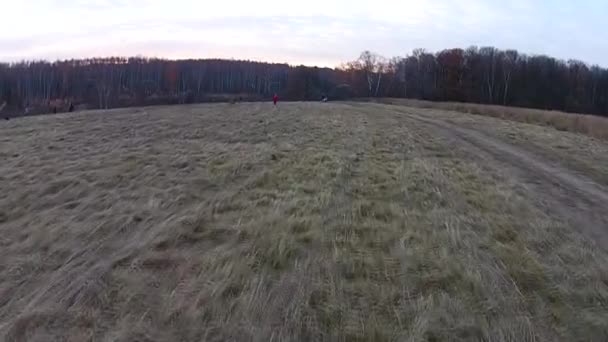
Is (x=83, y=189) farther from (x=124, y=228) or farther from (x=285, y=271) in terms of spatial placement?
(x=285, y=271)

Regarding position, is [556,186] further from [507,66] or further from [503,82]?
[507,66]

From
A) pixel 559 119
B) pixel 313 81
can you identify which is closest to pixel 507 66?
pixel 313 81

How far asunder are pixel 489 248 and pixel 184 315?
427 cm

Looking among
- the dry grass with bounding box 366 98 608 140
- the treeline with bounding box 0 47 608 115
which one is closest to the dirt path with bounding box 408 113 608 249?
the dry grass with bounding box 366 98 608 140

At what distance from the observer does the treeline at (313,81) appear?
70.6m

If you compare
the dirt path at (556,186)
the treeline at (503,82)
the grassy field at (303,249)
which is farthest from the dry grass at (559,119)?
the treeline at (503,82)

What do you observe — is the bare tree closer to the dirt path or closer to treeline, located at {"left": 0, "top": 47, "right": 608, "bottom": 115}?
treeline, located at {"left": 0, "top": 47, "right": 608, "bottom": 115}

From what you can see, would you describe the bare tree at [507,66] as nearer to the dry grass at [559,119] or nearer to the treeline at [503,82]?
the treeline at [503,82]

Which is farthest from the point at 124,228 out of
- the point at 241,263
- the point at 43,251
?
the point at 241,263

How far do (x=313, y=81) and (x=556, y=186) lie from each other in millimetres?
82426

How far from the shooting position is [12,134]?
21578mm

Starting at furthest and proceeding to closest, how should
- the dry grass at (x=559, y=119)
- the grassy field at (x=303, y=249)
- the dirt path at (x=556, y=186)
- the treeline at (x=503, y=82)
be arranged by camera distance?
the treeline at (x=503, y=82) → the dry grass at (x=559, y=119) → the dirt path at (x=556, y=186) → the grassy field at (x=303, y=249)

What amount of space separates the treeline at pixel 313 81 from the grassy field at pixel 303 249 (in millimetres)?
54959

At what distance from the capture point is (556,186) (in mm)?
9555
